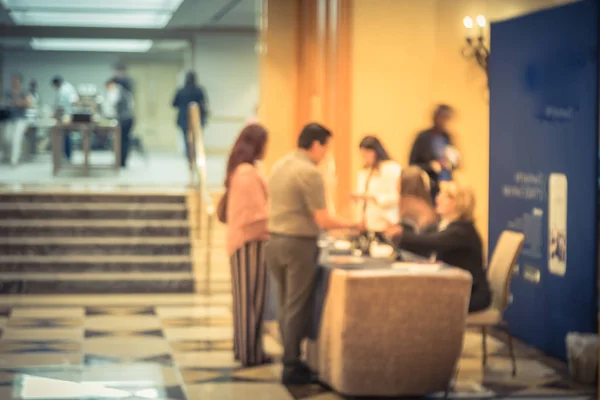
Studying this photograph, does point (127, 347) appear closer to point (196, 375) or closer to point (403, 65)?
point (196, 375)

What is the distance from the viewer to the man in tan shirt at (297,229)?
652 centimetres

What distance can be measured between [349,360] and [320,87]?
5926 mm

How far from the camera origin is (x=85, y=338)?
26.9 feet

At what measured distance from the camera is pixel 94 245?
37.1 ft

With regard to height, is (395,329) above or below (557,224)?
below

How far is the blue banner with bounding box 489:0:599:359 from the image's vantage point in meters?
7.35

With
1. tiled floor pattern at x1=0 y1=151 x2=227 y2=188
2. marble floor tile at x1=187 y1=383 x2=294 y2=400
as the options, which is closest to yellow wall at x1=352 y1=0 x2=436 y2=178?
marble floor tile at x1=187 y1=383 x2=294 y2=400

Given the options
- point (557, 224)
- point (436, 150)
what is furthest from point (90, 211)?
point (557, 224)

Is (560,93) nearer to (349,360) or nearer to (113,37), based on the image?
(349,360)

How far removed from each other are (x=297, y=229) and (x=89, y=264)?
4.91 m

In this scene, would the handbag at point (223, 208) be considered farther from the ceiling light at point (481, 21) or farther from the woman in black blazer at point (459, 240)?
the ceiling light at point (481, 21)

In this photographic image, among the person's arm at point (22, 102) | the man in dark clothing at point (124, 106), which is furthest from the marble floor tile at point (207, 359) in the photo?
the person's arm at point (22, 102)

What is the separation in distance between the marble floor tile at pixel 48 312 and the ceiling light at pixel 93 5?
1052cm

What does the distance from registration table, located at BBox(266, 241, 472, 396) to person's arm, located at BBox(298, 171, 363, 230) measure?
11.0 inches
